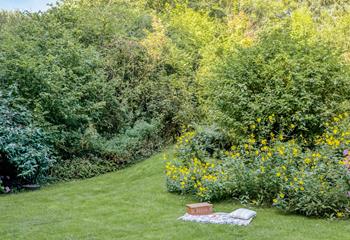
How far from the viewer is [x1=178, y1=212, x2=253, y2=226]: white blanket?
20.1 feet

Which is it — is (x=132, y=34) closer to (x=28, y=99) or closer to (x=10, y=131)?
(x=28, y=99)

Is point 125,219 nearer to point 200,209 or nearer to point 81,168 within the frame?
point 200,209

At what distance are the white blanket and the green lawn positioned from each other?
0.54ft

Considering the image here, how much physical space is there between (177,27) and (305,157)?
12.7m

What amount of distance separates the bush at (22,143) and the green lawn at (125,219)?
754 millimetres

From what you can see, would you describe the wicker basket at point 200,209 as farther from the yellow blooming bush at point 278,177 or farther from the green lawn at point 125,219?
the yellow blooming bush at point 278,177

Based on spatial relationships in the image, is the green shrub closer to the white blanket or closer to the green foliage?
the green foliage

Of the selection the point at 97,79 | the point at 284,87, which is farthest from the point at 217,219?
the point at 97,79

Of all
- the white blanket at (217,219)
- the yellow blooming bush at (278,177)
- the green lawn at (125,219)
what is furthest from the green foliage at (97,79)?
the white blanket at (217,219)

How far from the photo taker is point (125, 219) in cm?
670

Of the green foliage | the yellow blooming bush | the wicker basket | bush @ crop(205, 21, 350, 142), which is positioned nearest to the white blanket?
the wicker basket

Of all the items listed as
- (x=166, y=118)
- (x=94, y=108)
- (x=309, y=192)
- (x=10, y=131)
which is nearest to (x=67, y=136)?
(x=94, y=108)

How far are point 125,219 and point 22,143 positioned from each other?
4466 mm

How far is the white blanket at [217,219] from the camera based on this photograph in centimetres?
612
